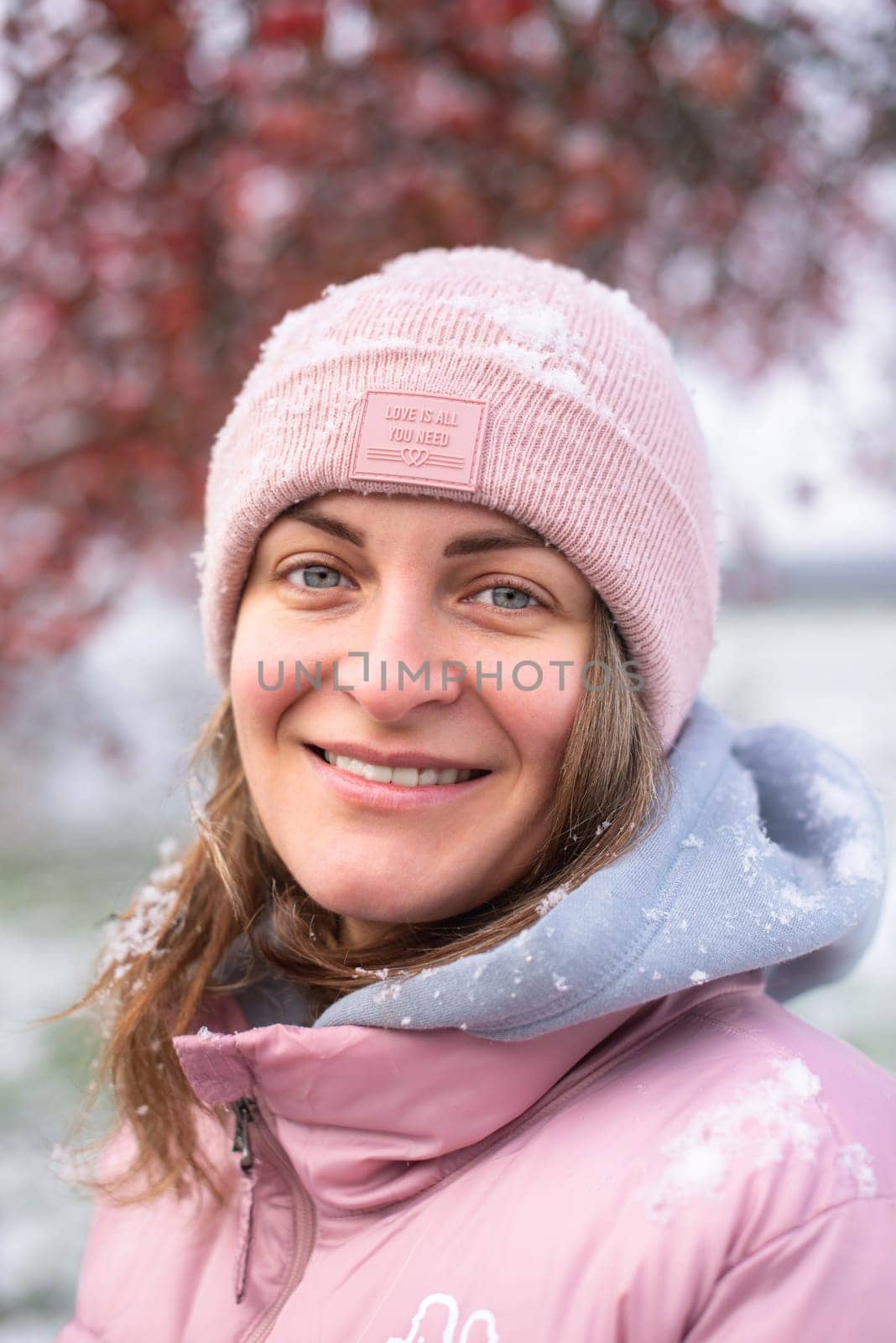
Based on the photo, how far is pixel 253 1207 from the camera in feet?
4.97

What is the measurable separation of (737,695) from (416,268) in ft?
18.2

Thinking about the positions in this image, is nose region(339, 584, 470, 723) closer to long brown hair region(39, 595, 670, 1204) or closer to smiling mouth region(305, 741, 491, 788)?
smiling mouth region(305, 741, 491, 788)

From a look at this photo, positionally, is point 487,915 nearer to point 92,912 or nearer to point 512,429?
point 512,429

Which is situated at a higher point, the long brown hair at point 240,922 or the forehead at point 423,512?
the forehead at point 423,512

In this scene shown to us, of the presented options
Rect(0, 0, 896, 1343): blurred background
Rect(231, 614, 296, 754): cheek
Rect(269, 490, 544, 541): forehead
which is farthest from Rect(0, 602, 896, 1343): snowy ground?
Rect(269, 490, 544, 541): forehead

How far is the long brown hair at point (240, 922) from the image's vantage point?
1440mm

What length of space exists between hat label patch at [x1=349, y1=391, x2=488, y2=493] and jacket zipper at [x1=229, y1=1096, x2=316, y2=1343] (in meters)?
0.87

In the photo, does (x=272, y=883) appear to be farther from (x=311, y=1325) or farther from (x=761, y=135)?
(x=761, y=135)

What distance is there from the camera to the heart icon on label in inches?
56.9

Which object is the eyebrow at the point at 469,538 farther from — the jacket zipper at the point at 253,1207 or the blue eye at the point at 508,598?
the jacket zipper at the point at 253,1207

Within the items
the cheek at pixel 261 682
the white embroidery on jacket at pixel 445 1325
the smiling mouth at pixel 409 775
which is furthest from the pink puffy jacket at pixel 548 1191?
the cheek at pixel 261 682

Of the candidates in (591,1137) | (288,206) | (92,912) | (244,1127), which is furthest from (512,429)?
(92,912)

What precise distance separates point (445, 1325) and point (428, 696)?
2.30 ft

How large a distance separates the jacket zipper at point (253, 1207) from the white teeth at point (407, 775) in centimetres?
47
